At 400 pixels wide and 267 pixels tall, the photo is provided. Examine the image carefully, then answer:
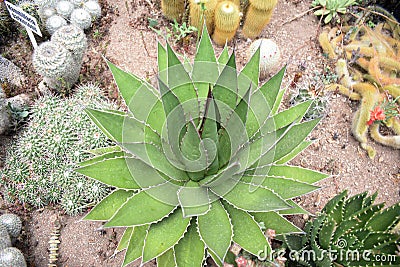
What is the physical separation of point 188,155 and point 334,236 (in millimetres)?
929

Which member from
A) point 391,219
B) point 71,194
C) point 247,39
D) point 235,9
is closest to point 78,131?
point 71,194

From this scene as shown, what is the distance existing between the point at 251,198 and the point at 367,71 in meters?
2.18

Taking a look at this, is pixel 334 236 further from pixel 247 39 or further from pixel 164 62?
pixel 247 39

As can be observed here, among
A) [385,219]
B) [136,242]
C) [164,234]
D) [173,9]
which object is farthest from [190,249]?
[173,9]

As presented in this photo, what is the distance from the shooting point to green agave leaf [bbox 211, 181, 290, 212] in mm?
1495

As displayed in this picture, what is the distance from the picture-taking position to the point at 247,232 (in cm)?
167

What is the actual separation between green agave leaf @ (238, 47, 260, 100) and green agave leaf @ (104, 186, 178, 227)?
2.28 feet

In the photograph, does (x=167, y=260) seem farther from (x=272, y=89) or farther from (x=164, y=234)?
(x=272, y=89)

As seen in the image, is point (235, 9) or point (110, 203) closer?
point (110, 203)

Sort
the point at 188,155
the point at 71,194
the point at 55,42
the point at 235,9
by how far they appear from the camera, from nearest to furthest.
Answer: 1. the point at 188,155
2. the point at 71,194
3. the point at 55,42
4. the point at 235,9

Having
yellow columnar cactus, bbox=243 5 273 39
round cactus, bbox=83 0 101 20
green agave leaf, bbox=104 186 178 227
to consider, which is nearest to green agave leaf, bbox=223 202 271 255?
green agave leaf, bbox=104 186 178 227

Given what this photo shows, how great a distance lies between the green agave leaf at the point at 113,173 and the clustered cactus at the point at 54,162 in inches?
30.8

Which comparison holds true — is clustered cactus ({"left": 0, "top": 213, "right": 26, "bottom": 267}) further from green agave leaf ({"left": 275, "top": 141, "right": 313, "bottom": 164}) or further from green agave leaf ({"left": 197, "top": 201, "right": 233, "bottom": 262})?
green agave leaf ({"left": 275, "top": 141, "right": 313, "bottom": 164})

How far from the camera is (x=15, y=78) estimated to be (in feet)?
10.2
